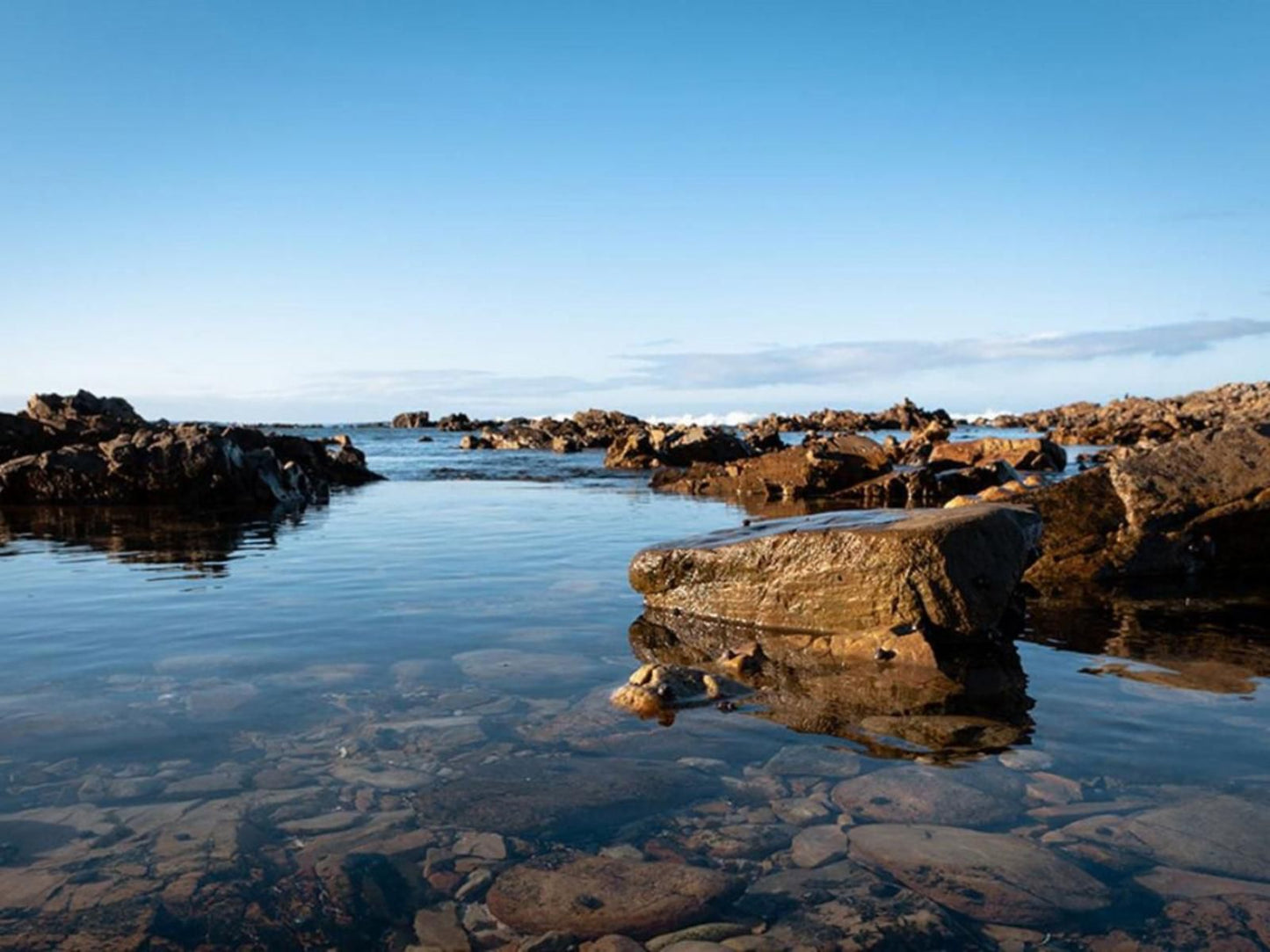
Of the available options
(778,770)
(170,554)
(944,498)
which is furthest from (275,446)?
(778,770)

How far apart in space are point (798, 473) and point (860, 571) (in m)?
14.0

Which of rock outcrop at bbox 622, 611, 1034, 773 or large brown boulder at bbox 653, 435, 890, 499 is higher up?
large brown boulder at bbox 653, 435, 890, 499

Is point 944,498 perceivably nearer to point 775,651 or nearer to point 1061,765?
point 775,651

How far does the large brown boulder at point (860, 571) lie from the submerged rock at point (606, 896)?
13.8 feet

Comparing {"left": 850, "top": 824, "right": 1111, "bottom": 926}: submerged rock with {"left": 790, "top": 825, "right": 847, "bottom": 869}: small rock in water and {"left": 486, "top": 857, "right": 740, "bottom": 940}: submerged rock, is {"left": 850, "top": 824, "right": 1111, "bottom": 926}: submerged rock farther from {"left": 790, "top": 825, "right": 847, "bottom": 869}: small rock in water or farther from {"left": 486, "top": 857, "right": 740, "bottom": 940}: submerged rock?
{"left": 486, "top": 857, "right": 740, "bottom": 940}: submerged rock

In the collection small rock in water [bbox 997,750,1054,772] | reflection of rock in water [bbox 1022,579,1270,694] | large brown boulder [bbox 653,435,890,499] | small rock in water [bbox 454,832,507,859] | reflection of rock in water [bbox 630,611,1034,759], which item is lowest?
reflection of rock in water [bbox 1022,579,1270,694]

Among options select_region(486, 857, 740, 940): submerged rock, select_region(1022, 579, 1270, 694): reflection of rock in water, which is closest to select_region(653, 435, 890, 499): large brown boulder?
select_region(1022, 579, 1270, 694): reflection of rock in water

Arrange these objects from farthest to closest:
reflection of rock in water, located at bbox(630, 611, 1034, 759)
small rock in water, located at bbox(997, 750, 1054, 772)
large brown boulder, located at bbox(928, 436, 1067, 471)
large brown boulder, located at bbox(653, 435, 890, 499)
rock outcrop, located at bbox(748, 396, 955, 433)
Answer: rock outcrop, located at bbox(748, 396, 955, 433), large brown boulder, located at bbox(928, 436, 1067, 471), large brown boulder, located at bbox(653, 435, 890, 499), reflection of rock in water, located at bbox(630, 611, 1034, 759), small rock in water, located at bbox(997, 750, 1054, 772)

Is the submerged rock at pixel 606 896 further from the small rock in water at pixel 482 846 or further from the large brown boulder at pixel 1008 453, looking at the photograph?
the large brown boulder at pixel 1008 453

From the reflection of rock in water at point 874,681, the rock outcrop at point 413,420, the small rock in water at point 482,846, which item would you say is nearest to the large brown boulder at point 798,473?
the reflection of rock in water at point 874,681

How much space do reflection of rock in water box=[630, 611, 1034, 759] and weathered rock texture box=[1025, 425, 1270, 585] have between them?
355cm

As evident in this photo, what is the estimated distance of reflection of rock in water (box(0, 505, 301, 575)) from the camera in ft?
43.2

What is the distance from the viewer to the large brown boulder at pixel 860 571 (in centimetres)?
750

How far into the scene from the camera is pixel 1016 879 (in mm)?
3709
